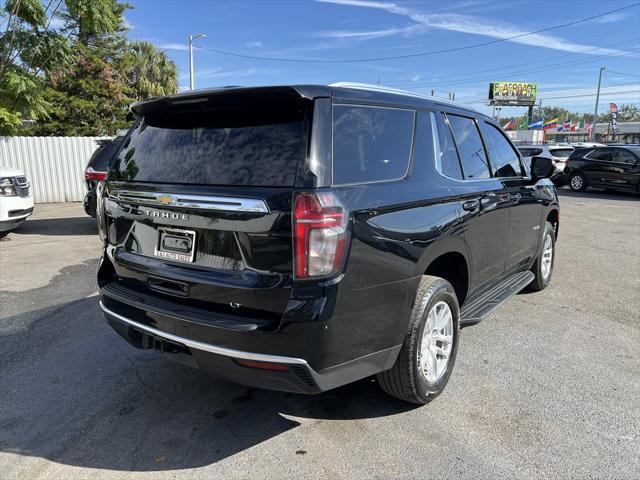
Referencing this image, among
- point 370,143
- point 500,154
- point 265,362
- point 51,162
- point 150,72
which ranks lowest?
point 265,362

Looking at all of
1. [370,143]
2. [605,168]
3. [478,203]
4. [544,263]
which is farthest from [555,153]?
[370,143]

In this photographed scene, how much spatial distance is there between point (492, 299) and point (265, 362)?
97.6 inches

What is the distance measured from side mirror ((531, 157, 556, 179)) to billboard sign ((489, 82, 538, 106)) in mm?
64046

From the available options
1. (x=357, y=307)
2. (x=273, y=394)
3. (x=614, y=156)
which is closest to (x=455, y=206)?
(x=357, y=307)

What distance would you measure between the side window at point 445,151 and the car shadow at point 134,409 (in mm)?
1615

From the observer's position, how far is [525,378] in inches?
144

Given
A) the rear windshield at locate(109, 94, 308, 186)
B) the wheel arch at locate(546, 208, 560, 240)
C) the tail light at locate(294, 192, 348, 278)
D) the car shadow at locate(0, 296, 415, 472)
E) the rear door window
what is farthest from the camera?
the rear door window

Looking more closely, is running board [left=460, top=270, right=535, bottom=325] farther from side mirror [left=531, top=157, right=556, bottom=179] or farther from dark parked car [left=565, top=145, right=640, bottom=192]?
dark parked car [left=565, top=145, right=640, bottom=192]

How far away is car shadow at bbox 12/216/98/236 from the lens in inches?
378

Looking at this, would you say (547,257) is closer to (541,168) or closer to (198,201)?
(541,168)

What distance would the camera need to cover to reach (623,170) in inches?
642

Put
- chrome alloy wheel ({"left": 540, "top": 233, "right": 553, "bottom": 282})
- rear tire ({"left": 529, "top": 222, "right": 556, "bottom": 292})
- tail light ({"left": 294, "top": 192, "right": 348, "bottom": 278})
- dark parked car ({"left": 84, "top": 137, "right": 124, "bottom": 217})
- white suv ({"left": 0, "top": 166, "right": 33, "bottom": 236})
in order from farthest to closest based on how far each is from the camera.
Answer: dark parked car ({"left": 84, "top": 137, "right": 124, "bottom": 217}) < white suv ({"left": 0, "top": 166, "right": 33, "bottom": 236}) < chrome alloy wheel ({"left": 540, "top": 233, "right": 553, "bottom": 282}) < rear tire ({"left": 529, "top": 222, "right": 556, "bottom": 292}) < tail light ({"left": 294, "top": 192, "right": 348, "bottom": 278})

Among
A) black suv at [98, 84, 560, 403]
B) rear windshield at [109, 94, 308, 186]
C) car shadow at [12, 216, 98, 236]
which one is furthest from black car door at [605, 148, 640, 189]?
rear windshield at [109, 94, 308, 186]

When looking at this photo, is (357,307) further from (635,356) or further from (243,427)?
(635,356)
